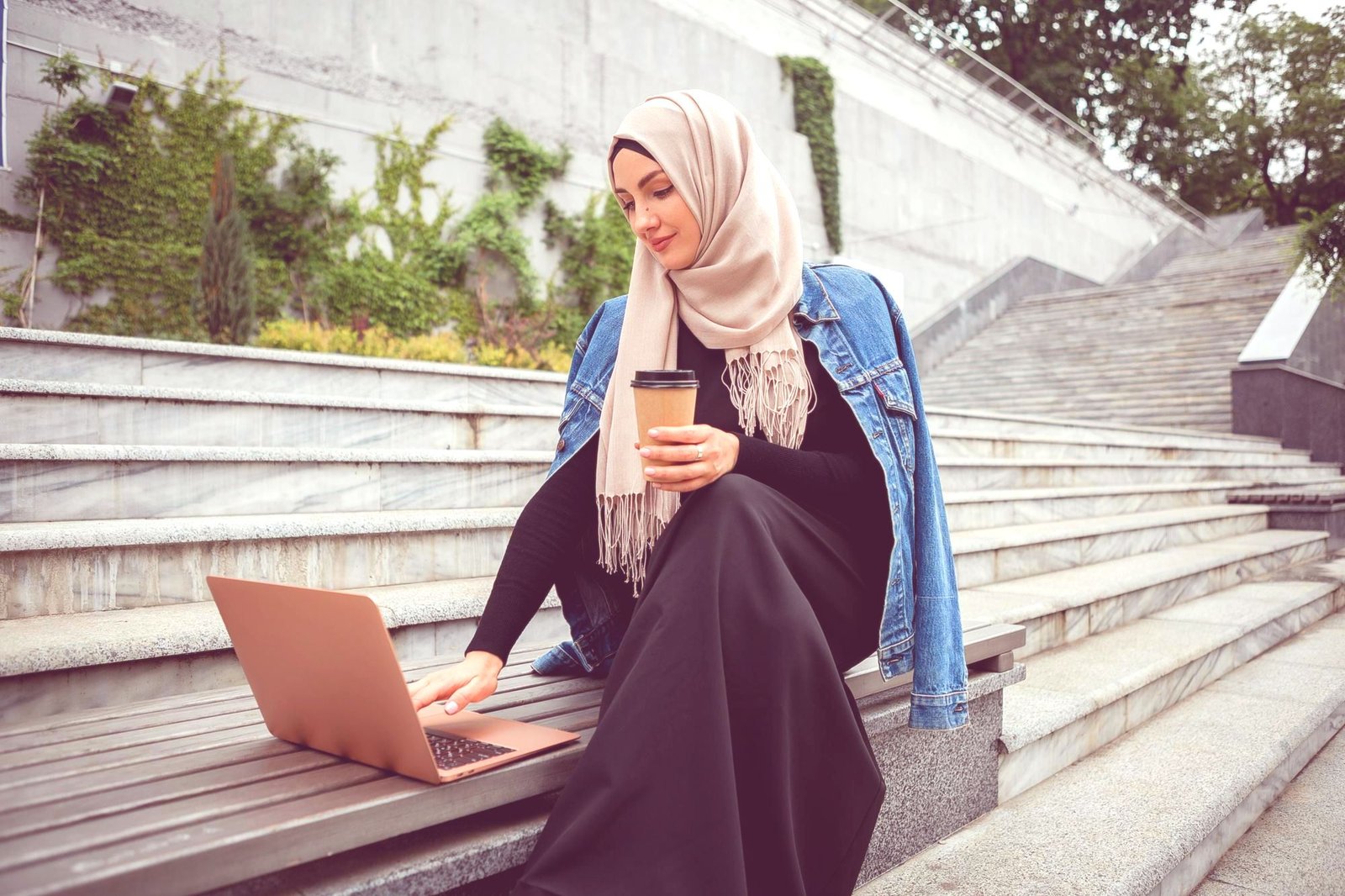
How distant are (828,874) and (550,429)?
9.52ft

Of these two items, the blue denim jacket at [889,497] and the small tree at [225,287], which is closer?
the blue denim jacket at [889,497]

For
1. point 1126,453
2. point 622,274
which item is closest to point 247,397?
point 1126,453

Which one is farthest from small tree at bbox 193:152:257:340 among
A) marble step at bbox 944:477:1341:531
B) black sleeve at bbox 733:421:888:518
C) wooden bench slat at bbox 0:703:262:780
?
black sleeve at bbox 733:421:888:518

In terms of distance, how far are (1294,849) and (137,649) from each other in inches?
112

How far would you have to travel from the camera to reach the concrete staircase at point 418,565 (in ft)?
6.40

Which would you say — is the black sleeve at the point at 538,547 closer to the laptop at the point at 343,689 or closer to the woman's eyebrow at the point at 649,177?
the laptop at the point at 343,689

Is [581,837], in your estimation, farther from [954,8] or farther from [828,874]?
[954,8]

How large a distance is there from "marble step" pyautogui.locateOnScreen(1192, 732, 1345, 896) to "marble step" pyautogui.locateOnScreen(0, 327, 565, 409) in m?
3.45

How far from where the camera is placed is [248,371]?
12.6ft

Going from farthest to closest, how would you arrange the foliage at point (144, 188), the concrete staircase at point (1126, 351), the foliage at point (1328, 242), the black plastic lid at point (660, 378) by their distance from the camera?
1. the concrete staircase at point (1126, 351)
2. the foliage at point (1328, 242)
3. the foliage at point (144, 188)
4. the black plastic lid at point (660, 378)

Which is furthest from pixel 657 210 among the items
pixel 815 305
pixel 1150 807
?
pixel 1150 807

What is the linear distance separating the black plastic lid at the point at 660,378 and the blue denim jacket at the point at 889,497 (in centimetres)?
53

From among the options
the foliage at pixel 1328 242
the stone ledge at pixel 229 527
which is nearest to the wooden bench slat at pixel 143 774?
the stone ledge at pixel 229 527

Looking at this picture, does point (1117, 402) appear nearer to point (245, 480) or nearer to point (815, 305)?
point (815, 305)
